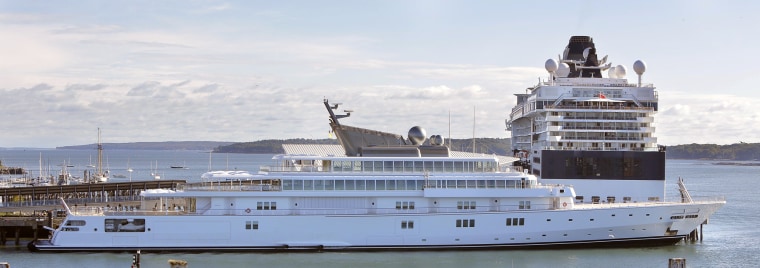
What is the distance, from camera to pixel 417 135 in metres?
40.4

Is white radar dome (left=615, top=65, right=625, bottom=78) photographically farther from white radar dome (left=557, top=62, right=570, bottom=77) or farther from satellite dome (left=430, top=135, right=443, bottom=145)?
satellite dome (left=430, top=135, right=443, bottom=145)

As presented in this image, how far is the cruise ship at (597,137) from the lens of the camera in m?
42.5

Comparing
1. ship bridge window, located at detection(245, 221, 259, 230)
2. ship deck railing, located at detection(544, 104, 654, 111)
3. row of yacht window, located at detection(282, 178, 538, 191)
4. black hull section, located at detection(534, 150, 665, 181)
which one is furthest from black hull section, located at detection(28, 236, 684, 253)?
ship deck railing, located at detection(544, 104, 654, 111)

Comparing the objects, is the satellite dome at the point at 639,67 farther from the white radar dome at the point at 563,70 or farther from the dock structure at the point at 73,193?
the dock structure at the point at 73,193

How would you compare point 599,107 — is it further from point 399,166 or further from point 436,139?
point 399,166

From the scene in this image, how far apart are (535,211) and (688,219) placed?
7.22 meters

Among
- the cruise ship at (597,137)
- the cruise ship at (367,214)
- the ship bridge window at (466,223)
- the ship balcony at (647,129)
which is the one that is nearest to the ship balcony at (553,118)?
the cruise ship at (597,137)

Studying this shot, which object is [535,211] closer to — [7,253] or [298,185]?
[298,185]

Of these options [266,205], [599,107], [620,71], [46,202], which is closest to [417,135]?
[266,205]

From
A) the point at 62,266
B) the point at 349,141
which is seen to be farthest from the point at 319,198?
the point at 62,266

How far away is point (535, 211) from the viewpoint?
3791cm

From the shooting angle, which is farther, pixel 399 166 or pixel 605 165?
pixel 605 165

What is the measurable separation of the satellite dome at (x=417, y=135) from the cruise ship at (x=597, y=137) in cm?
654

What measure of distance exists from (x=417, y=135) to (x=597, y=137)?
31.1 feet
